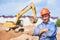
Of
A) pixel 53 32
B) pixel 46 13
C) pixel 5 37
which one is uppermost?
pixel 46 13

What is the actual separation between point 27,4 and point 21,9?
157 mm

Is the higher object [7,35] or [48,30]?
[48,30]

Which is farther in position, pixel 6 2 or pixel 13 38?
pixel 13 38

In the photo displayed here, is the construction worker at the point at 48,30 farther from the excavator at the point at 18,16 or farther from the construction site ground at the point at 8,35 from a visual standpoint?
the construction site ground at the point at 8,35

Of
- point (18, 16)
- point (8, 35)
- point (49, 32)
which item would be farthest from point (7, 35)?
point (49, 32)

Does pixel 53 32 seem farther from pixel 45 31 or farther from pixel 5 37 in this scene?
pixel 5 37

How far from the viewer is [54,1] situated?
157 inches

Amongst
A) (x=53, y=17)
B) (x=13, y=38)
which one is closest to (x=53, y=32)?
(x=53, y=17)

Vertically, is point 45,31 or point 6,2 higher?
point 6,2

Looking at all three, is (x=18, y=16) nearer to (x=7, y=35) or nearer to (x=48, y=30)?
(x=7, y=35)

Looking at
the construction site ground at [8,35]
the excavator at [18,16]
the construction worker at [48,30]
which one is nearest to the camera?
the construction worker at [48,30]

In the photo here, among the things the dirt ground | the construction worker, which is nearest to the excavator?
the dirt ground

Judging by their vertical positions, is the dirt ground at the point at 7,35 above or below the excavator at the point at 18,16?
below

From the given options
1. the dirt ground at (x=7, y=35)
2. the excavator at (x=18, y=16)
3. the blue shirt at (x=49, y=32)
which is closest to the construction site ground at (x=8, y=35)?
the dirt ground at (x=7, y=35)
